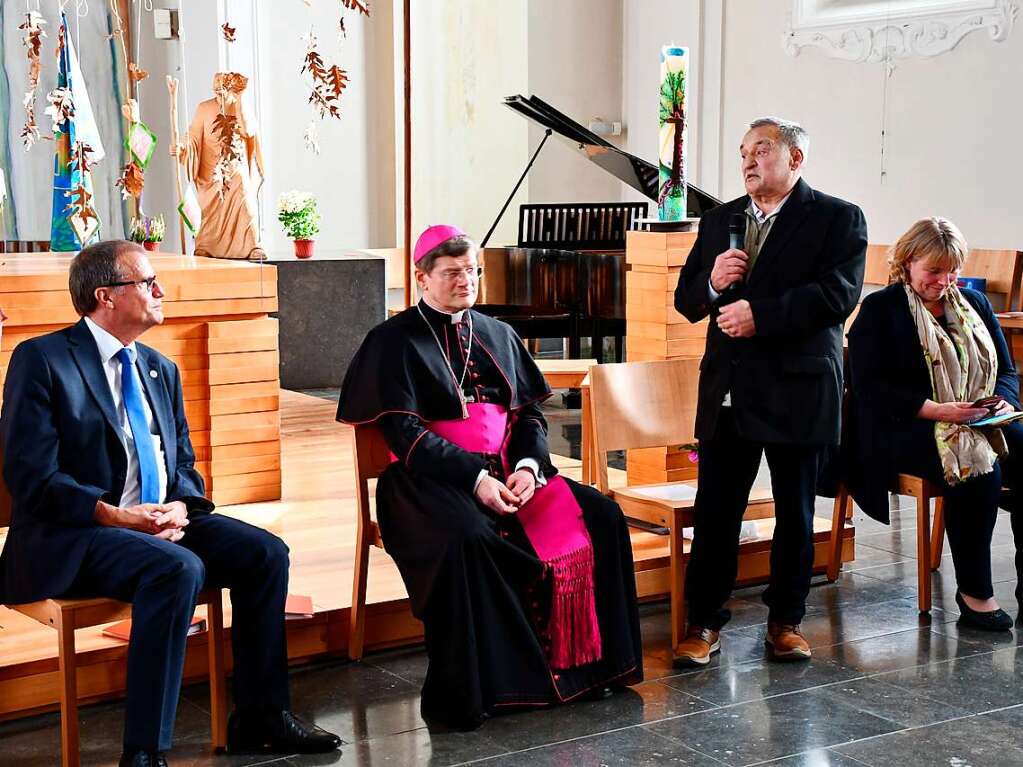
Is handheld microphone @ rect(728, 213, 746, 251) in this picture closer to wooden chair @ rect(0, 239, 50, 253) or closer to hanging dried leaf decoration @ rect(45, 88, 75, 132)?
hanging dried leaf decoration @ rect(45, 88, 75, 132)

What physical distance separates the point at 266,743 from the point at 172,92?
4207mm

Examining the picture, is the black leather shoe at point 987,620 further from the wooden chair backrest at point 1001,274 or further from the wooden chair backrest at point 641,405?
the wooden chair backrest at point 1001,274

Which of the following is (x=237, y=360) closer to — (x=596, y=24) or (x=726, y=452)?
(x=726, y=452)

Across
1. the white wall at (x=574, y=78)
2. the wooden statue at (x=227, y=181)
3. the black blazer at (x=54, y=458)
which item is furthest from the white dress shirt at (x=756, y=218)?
the white wall at (x=574, y=78)

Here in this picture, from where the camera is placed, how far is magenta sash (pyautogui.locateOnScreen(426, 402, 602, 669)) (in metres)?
3.46

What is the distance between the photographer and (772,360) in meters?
3.70

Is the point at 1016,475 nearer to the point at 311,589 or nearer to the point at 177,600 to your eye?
the point at 311,589

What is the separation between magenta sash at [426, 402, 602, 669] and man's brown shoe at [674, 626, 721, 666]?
14.8 inches

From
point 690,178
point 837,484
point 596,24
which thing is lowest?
point 837,484

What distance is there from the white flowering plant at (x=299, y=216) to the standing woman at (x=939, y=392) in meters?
5.30

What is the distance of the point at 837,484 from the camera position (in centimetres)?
446

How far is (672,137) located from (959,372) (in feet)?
4.94

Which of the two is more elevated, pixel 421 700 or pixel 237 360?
pixel 237 360

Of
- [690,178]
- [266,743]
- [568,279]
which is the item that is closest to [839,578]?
[266,743]
